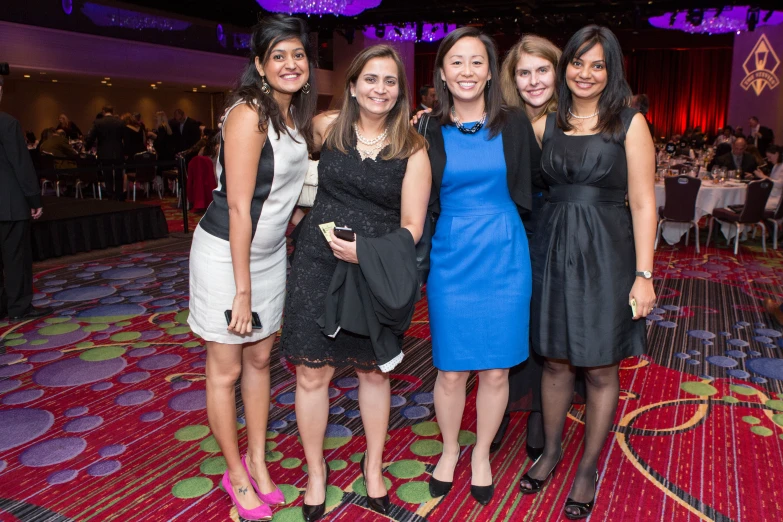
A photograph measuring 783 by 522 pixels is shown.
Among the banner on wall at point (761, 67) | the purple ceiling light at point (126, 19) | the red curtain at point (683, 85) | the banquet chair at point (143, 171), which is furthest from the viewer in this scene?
the red curtain at point (683, 85)

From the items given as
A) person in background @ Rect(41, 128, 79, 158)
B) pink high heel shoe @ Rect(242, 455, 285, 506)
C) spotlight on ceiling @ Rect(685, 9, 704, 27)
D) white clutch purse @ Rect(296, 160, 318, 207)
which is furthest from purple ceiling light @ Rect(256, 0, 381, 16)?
pink high heel shoe @ Rect(242, 455, 285, 506)

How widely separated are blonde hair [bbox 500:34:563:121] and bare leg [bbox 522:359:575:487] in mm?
962

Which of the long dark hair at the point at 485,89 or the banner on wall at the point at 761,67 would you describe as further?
the banner on wall at the point at 761,67

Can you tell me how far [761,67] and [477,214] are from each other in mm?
15381

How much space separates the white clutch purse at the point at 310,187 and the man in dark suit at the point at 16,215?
313 centimetres

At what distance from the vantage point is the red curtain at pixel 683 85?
19438 mm

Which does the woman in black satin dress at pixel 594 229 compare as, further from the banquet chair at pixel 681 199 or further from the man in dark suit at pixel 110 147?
the man in dark suit at pixel 110 147

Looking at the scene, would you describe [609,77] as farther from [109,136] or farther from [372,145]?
[109,136]

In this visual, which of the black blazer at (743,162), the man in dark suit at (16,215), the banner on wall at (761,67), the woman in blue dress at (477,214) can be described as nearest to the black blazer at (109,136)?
the man in dark suit at (16,215)

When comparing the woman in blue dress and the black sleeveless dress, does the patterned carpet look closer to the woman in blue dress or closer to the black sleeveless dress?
the woman in blue dress

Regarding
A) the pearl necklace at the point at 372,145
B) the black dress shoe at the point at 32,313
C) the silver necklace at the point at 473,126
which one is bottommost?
the black dress shoe at the point at 32,313

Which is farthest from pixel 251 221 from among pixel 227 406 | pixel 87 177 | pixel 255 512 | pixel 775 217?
pixel 87 177

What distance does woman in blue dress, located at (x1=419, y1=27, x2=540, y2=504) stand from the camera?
7.32 feet

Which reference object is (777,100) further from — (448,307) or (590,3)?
(448,307)
